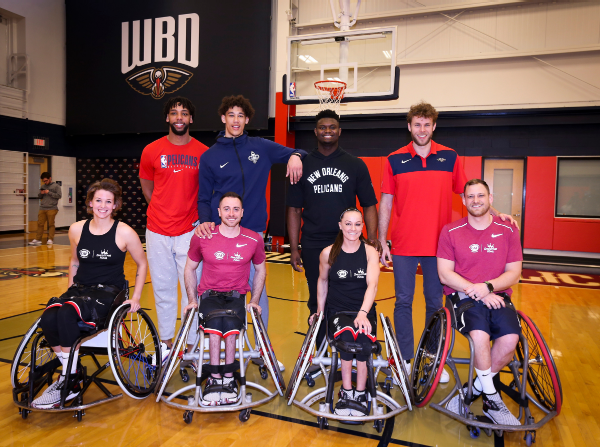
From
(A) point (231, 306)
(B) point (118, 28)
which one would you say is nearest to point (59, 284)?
(A) point (231, 306)

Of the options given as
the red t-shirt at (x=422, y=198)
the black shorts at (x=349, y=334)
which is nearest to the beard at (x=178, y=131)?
the red t-shirt at (x=422, y=198)

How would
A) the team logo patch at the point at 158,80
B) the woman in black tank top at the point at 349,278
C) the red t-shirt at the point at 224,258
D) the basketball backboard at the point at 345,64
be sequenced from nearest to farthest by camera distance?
1. the woman in black tank top at the point at 349,278
2. the red t-shirt at the point at 224,258
3. the basketball backboard at the point at 345,64
4. the team logo patch at the point at 158,80

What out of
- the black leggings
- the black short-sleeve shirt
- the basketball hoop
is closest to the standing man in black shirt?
the black short-sleeve shirt

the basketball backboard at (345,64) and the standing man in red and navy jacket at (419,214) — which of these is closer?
the standing man in red and navy jacket at (419,214)

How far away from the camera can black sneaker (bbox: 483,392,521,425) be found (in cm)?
187

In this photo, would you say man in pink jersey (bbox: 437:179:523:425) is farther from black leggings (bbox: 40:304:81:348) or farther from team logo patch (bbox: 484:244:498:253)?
black leggings (bbox: 40:304:81:348)

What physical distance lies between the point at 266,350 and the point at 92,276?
1.02 meters

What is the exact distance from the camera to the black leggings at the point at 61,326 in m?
2.04

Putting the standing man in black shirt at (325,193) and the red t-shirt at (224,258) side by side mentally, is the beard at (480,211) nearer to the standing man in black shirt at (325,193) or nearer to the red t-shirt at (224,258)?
the standing man in black shirt at (325,193)

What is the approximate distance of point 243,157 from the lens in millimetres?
2518

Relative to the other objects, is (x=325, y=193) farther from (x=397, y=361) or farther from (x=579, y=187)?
(x=579, y=187)

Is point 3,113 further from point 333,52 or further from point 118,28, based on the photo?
point 333,52

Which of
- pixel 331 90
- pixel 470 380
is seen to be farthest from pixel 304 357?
Answer: pixel 331 90

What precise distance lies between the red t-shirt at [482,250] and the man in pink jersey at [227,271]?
101 cm
